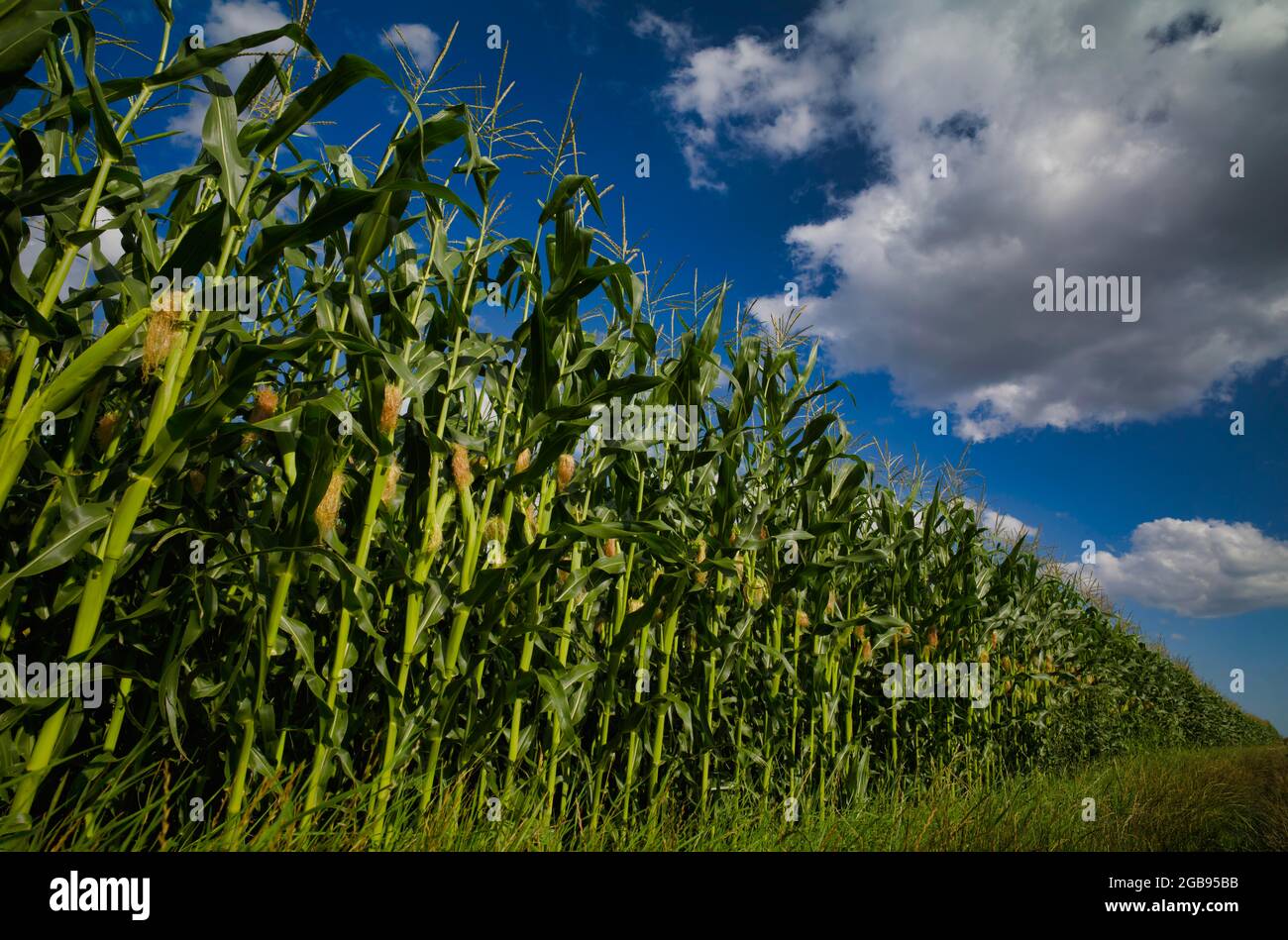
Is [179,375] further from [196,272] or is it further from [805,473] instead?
[805,473]

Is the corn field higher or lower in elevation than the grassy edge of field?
higher

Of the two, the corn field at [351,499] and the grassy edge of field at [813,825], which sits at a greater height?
the corn field at [351,499]

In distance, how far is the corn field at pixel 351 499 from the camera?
1908mm

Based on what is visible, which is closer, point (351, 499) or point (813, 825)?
point (351, 499)

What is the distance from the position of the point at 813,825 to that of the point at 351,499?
9.09ft

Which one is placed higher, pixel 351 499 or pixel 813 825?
pixel 351 499

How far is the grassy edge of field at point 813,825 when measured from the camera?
2092mm

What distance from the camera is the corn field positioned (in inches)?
75.1

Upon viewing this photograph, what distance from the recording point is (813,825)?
11.4ft

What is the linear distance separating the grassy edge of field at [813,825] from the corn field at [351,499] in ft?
0.33

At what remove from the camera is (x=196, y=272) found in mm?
2080

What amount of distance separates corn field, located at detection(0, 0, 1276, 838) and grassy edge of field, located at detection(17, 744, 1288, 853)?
0.10 meters

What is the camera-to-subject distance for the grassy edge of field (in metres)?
2.09
